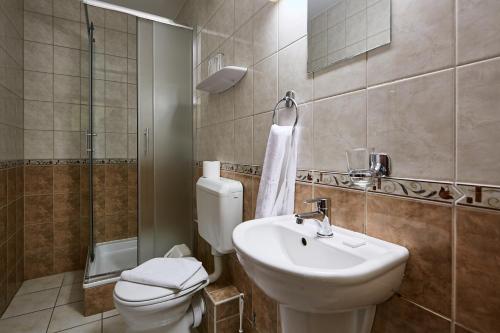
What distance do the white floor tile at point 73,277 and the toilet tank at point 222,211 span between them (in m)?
1.55

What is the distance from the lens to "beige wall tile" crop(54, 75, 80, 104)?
2.34m

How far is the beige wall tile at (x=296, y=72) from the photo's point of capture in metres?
1.05

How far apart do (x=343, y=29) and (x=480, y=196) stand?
0.65 metres

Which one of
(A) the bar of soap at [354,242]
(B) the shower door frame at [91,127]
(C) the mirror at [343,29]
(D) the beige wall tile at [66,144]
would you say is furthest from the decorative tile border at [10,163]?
(A) the bar of soap at [354,242]

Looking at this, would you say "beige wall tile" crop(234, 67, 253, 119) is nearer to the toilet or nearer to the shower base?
the toilet

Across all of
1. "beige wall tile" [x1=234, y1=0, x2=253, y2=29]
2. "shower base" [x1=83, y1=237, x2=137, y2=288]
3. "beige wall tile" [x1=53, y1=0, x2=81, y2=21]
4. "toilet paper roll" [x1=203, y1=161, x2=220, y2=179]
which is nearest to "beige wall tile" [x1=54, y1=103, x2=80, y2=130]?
"beige wall tile" [x1=53, y1=0, x2=81, y2=21]

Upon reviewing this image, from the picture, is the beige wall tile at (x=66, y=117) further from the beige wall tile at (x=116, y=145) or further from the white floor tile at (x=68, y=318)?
the white floor tile at (x=68, y=318)

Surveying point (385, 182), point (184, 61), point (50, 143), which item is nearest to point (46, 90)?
point (50, 143)

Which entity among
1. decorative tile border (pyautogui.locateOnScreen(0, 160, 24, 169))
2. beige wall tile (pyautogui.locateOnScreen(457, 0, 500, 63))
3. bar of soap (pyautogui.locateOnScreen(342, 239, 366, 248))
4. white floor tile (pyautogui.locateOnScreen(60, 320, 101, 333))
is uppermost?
beige wall tile (pyautogui.locateOnScreen(457, 0, 500, 63))

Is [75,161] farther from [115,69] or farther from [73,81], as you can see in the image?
[115,69]

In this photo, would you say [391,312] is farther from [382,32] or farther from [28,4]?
[28,4]

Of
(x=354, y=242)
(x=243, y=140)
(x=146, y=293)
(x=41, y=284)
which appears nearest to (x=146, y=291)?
(x=146, y=293)

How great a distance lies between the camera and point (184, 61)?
2129mm

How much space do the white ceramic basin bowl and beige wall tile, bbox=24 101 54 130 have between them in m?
2.35
